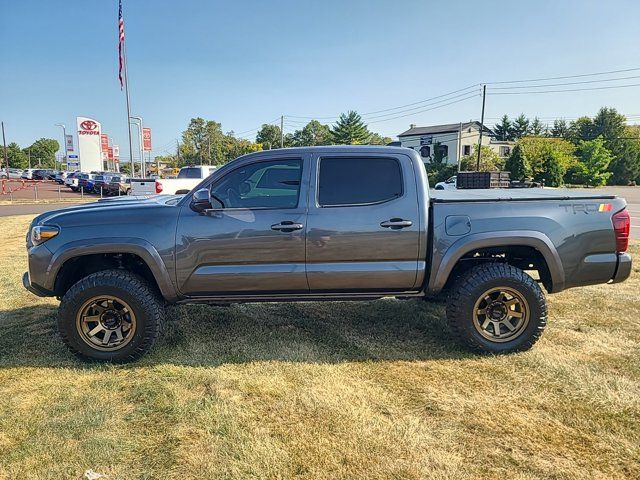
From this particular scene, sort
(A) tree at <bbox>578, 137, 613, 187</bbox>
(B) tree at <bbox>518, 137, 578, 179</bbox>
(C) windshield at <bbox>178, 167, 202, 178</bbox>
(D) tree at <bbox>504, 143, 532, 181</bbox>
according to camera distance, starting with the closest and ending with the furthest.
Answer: (C) windshield at <bbox>178, 167, 202, 178</bbox> < (D) tree at <bbox>504, 143, 532, 181</bbox> < (B) tree at <bbox>518, 137, 578, 179</bbox> < (A) tree at <bbox>578, 137, 613, 187</bbox>

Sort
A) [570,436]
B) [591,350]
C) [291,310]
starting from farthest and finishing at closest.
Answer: [291,310]
[591,350]
[570,436]

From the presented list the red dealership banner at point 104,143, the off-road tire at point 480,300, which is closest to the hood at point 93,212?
the off-road tire at point 480,300

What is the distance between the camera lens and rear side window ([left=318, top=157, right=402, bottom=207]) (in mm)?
4004

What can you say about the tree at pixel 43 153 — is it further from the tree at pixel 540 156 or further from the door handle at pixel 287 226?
the door handle at pixel 287 226

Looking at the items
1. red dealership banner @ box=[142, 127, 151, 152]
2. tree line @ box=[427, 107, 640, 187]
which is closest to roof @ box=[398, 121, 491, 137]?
tree line @ box=[427, 107, 640, 187]

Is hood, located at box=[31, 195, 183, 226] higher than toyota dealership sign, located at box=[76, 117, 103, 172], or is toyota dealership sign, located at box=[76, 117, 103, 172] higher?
toyota dealership sign, located at box=[76, 117, 103, 172]

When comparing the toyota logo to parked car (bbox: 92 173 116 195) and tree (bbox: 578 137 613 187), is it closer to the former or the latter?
parked car (bbox: 92 173 116 195)

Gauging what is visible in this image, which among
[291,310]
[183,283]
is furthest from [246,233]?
[291,310]

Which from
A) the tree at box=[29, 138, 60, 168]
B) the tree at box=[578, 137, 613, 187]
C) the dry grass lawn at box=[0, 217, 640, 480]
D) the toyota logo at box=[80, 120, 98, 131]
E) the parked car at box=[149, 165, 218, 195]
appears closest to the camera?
the dry grass lawn at box=[0, 217, 640, 480]

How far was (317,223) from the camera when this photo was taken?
3.91m

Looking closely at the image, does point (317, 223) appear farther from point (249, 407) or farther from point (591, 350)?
point (591, 350)

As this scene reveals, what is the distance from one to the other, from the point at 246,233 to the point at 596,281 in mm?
3225

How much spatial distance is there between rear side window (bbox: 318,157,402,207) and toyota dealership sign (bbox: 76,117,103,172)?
61.6 metres

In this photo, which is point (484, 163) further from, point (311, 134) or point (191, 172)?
point (311, 134)
